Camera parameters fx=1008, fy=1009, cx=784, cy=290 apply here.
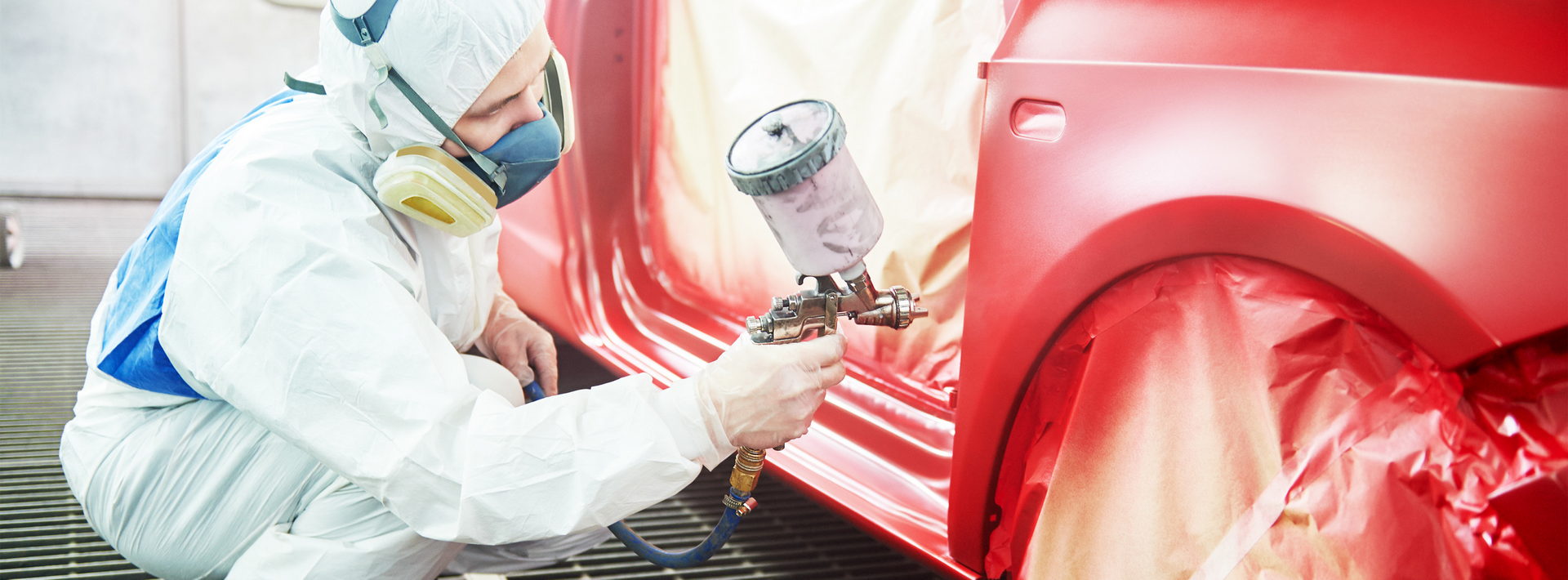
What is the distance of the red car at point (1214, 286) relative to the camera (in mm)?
706

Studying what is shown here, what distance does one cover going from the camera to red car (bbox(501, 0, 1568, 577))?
0.71m

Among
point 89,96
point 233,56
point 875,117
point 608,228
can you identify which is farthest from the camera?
point 233,56

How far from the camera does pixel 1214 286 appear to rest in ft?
2.94

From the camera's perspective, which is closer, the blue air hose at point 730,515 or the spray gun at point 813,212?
the spray gun at point 813,212

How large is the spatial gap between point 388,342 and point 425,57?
0.32m

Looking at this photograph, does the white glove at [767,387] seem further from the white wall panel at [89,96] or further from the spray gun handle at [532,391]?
the white wall panel at [89,96]

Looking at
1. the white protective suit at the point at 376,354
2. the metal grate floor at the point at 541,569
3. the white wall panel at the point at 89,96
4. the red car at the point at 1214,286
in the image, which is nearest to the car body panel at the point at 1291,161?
the red car at the point at 1214,286

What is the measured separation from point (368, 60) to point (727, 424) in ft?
1.92

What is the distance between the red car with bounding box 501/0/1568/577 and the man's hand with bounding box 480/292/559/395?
0.52 meters

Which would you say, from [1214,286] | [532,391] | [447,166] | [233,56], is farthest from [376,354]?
[233,56]

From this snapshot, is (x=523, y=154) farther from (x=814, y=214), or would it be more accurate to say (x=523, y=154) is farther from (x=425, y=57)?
(x=814, y=214)

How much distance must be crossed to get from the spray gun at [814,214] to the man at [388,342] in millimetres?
55

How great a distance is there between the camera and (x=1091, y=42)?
3.05ft

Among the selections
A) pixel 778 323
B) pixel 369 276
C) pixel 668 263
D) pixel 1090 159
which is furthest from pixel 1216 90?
pixel 668 263
